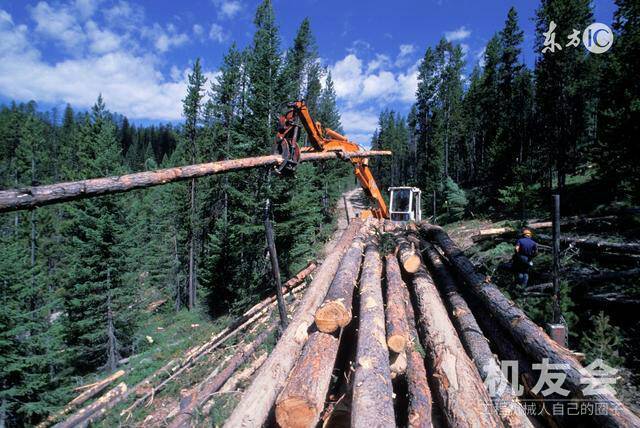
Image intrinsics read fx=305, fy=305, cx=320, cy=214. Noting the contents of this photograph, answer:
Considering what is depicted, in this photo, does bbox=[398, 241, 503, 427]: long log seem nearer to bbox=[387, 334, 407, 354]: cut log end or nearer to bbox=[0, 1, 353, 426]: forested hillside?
bbox=[387, 334, 407, 354]: cut log end

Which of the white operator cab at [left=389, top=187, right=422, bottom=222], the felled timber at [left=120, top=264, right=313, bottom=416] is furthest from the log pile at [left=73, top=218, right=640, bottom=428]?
the white operator cab at [left=389, top=187, right=422, bottom=222]

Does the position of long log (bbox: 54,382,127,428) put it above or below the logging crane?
below

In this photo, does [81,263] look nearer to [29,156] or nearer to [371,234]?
[371,234]

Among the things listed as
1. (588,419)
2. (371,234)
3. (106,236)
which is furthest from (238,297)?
(588,419)

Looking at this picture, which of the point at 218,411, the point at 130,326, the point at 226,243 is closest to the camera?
the point at 218,411

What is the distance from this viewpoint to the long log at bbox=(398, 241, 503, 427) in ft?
9.68

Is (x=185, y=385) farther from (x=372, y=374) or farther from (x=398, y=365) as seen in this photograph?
(x=372, y=374)

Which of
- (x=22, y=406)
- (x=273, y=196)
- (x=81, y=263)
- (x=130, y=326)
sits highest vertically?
(x=273, y=196)

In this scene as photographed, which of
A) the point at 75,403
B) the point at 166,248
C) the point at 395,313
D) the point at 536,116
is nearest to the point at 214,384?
the point at 395,313

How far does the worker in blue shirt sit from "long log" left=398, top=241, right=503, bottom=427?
367 cm

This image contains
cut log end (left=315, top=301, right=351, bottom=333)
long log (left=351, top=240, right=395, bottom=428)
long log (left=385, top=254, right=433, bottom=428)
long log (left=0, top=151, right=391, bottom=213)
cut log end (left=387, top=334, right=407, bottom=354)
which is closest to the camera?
long log (left=0, top=151, right=391, bottom=213)

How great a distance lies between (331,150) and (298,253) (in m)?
9.89

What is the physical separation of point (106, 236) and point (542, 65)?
32559 mm

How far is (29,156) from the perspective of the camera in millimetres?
37219
